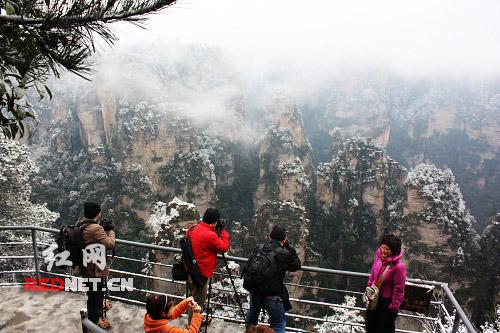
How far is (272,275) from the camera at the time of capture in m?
2.66

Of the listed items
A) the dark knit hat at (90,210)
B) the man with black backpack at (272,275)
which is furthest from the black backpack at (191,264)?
the dark knit hat at (90,210)

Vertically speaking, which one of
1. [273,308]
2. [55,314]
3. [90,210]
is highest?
[90,210]

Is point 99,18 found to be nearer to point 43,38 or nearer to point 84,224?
point 43,38

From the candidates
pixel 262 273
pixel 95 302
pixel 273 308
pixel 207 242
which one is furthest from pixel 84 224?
pixel 273 308

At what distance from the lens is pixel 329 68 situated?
231 ft

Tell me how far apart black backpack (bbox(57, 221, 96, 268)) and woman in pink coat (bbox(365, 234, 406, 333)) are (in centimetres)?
284

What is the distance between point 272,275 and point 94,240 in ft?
5.76

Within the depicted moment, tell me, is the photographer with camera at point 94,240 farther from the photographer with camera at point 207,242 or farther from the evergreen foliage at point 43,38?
the evergreen foliage at point 43,38

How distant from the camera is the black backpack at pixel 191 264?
2.79 m

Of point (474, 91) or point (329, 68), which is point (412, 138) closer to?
point (474, 91)

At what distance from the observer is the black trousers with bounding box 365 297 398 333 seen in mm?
2791

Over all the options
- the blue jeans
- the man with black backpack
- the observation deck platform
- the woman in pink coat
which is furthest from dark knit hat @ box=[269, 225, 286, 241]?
the observation deck platform

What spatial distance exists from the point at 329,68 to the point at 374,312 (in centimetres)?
7431

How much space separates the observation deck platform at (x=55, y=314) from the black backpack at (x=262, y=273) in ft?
3.66
